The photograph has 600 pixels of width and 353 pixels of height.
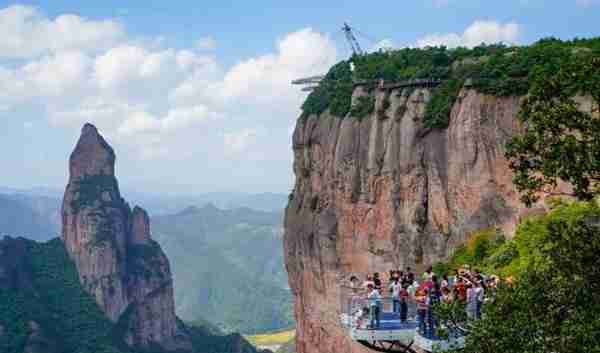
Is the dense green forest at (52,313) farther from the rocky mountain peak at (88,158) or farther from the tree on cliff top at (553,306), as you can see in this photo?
the tree on cliff top at (553,306)

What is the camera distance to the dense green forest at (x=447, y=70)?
41531mm

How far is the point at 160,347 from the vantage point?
402 ft

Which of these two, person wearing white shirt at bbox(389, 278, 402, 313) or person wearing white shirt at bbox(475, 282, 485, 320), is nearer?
person wearing white shirt at bbox(475, 282, 485, 320)

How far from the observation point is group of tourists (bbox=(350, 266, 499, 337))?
67.8ft

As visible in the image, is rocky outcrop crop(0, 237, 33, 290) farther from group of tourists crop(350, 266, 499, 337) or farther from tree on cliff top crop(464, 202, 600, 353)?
tree on cliff top crop(464, 202, 600, 353)

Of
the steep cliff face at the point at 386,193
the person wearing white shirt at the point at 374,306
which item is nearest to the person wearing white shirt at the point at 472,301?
the person wearing white shirt at the point at 374,306

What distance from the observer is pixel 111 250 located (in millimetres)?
116125

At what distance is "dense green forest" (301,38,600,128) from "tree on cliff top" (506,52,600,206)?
1900 cm

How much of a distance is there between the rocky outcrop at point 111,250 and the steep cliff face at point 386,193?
197 feet

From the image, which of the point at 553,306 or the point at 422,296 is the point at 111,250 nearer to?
the point at 422,296

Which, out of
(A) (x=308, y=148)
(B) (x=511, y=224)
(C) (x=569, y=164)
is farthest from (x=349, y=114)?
(C) (x=569, y=164)

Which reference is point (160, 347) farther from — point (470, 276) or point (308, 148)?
point (470, 276)

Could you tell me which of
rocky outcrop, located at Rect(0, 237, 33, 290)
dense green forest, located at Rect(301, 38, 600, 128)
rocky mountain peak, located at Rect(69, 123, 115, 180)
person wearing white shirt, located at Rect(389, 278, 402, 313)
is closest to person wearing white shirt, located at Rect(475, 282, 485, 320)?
person wearing white shirt, located at Rect(389, 278, 402, 313)

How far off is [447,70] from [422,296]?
2882 cm
